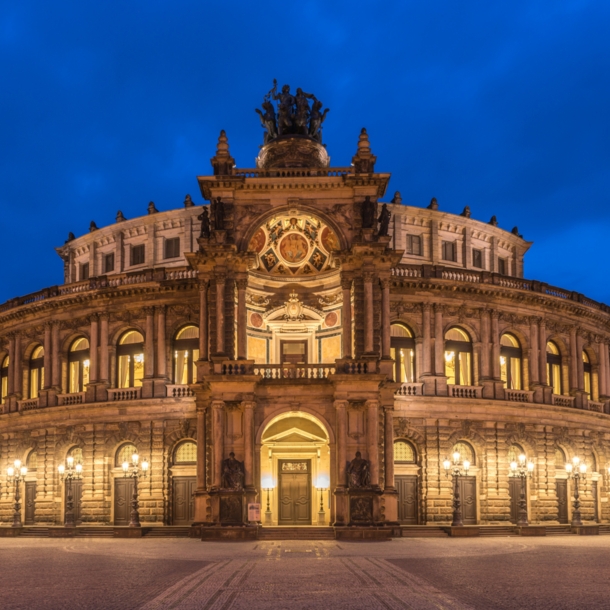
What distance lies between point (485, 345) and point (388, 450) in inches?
485

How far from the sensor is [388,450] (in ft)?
155

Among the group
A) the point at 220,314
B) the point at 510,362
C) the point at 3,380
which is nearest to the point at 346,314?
the point at 220,314

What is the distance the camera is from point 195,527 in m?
46.4

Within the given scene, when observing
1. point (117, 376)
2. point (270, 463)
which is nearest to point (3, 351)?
point (117, 376)

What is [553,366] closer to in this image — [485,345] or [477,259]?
[485,345]

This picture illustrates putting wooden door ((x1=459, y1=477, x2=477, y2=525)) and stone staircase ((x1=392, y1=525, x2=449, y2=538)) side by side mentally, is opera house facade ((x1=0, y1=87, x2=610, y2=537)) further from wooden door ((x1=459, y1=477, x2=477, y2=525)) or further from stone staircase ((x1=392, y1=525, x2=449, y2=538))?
stone staircase ((x1=392, y1=525, x2=449, y2=538))

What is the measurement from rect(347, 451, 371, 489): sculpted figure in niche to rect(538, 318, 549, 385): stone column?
17873 millimetres

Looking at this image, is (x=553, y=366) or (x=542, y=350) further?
(x=553, y=366)

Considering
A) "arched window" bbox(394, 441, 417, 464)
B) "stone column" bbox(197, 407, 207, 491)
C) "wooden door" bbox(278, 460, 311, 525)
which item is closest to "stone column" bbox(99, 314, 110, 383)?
"stone column" bbox(197, 407, 207, 491)

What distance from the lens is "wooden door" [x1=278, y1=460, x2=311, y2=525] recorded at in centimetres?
4950

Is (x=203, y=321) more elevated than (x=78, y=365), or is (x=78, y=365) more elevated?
(x=203, y=321)

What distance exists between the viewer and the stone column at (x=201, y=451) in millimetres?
47781

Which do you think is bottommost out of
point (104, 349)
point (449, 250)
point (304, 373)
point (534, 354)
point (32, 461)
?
point (32, 461)

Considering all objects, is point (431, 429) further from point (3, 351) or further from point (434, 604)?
point (434, 604)
